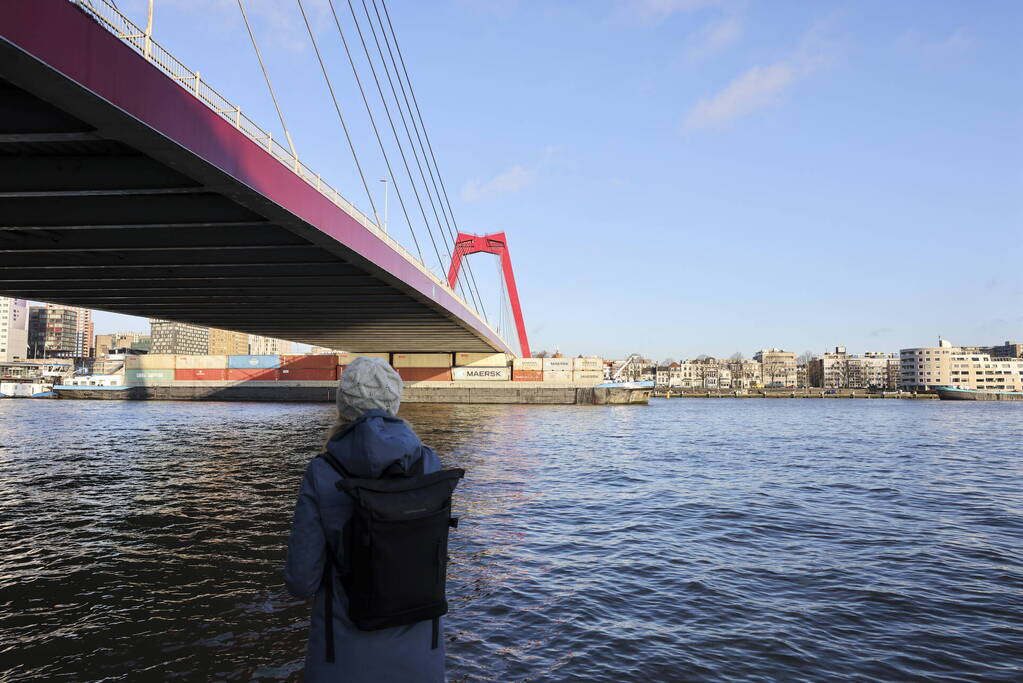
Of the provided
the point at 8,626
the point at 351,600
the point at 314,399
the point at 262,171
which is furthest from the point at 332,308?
the point at 314,399

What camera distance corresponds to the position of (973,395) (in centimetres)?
11475

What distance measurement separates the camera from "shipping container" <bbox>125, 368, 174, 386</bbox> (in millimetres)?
75688

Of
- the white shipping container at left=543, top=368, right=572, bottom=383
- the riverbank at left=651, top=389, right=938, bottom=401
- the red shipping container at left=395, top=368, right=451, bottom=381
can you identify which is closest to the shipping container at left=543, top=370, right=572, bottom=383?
the white shipping container at left=543, top=368, right=572, bottom=383

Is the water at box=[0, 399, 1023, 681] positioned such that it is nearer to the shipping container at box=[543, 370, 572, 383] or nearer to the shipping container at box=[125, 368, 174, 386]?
the shipping container at box=[543, 370, 572, 383]

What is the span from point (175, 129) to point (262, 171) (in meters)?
2.85

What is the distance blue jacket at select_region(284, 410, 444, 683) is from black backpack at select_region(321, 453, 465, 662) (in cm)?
3

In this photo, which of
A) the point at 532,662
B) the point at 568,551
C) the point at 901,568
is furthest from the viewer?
the point at 568,551

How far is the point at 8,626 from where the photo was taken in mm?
5430

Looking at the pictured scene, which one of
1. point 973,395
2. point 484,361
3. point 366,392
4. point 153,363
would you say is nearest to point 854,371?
point 973,395

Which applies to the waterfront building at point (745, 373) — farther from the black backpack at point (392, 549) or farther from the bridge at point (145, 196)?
the black backpack at point (392, 549)

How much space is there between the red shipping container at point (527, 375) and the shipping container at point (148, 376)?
4075cm

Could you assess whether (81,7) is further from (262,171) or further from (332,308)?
(332,308)

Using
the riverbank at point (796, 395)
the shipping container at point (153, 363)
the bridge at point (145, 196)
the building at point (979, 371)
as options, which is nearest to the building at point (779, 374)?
the building at point (979, 371)

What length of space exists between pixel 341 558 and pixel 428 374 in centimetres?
6934
